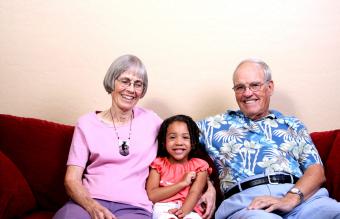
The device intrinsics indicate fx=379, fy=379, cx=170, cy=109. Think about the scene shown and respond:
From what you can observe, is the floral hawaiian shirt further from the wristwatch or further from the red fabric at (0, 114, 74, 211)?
the red fabric at (0, 114, 74, 211)

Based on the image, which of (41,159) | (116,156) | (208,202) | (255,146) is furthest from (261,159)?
(41,159)

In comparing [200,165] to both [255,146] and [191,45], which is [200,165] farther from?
[191,45]

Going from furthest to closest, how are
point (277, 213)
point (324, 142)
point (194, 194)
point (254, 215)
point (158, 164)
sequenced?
point (324, 142) → point (158, 164) → point (194, 194) → point (277, 213) → point (254, 215)

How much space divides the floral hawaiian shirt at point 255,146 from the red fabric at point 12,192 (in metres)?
0.92

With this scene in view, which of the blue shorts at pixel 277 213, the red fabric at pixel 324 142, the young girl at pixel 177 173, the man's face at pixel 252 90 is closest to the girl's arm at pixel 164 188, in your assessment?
the young girl at pixel 177 173

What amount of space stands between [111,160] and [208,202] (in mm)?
516

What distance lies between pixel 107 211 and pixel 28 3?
1507 millimetres

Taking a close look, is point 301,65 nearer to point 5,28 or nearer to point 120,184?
point 120,184

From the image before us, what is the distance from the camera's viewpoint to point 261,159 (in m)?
1.85

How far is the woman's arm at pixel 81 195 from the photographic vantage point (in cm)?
163

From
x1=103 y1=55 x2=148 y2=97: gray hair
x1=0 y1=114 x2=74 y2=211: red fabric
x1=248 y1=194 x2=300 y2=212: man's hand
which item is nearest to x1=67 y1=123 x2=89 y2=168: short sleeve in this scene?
x1=0 y1=114 x2=74 y2=211: red fabric

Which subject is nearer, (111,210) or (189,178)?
(111,210)

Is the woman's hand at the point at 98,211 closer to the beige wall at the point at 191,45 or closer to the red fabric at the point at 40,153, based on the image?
the red fabric at the point at 40,153

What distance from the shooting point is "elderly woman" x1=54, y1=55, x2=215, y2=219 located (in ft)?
5.66
